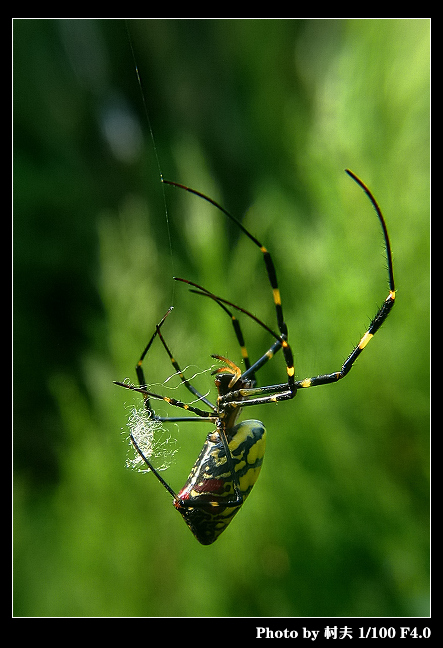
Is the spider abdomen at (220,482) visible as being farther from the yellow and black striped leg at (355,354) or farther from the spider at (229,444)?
the yellow and black striped leg at (355,354)

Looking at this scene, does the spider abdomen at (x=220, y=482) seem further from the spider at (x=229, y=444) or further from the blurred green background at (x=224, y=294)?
the blurred green background at (x=224, y=294)

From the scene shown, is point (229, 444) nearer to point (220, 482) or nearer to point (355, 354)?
point (220, 482)

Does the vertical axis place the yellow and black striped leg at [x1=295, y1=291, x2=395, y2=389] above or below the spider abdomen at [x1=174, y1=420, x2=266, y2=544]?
above

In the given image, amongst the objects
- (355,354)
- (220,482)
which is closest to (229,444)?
(220,482)

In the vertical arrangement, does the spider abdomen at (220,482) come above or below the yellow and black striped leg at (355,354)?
below

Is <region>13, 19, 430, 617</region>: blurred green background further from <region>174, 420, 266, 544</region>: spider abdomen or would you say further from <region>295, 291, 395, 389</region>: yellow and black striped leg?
<region>174, 420, 266, 544</region>: spider abdomen

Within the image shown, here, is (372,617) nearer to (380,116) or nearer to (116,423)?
(116,423)

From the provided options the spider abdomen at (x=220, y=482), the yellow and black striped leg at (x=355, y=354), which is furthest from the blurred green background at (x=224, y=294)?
the spider abdomen at (x=220, y=482)

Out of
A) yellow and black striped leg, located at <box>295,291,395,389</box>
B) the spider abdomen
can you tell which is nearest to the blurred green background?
yellow and black striped leg, located at <box>295,291,395,389</box>
